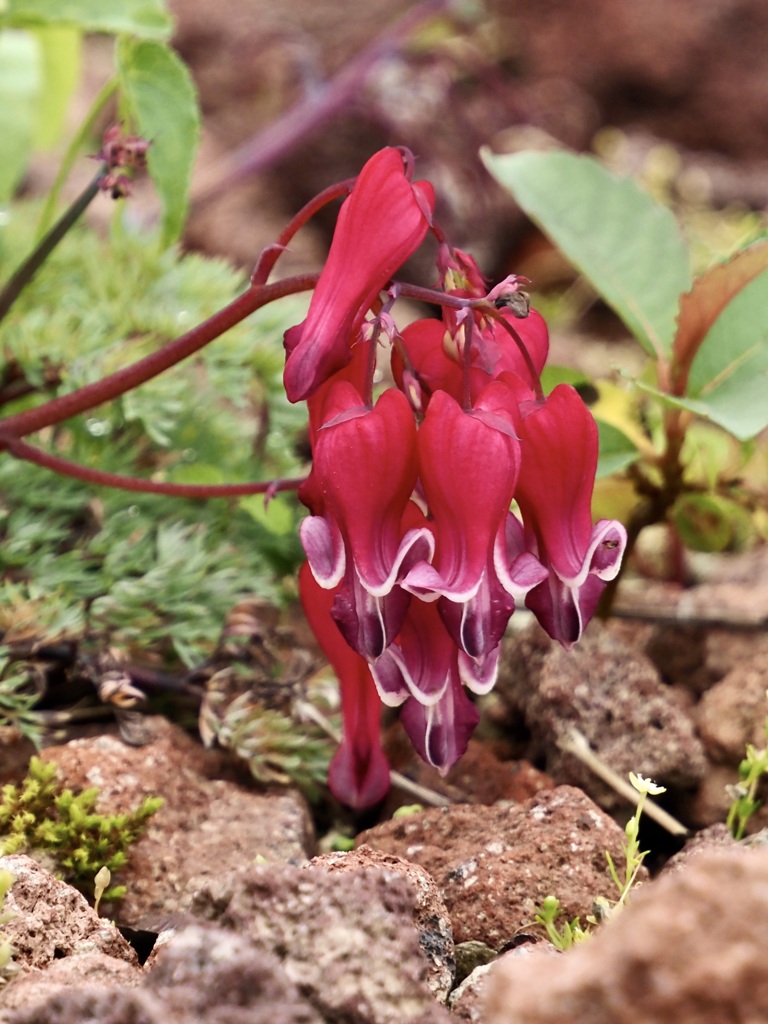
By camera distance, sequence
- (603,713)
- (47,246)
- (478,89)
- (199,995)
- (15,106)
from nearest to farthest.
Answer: (199,995)
(603,713)
(47,246)
(15,106)
(478,89)

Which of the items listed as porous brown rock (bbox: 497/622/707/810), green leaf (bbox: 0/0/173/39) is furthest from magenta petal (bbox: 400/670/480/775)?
green leaf (bbox: 0/0/173/39)

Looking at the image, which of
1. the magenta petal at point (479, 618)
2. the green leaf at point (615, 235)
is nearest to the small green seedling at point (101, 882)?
the magenta petal at point (479, 618)

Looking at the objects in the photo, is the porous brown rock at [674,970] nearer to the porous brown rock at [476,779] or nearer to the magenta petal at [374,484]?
the magenta petal at [374,484]

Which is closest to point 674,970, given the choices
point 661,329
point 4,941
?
point 4,941

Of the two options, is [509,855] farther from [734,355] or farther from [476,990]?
[734,355]

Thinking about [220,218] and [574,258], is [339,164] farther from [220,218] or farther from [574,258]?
[574,258]

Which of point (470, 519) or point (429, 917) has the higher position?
point (470, 519)

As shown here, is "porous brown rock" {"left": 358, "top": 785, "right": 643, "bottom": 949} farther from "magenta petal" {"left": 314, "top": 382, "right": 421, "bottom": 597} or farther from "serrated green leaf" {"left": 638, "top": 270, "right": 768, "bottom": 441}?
"serrated green leaf" {"left": 638, "top": 270, "right": 768, "bottom": 441}
